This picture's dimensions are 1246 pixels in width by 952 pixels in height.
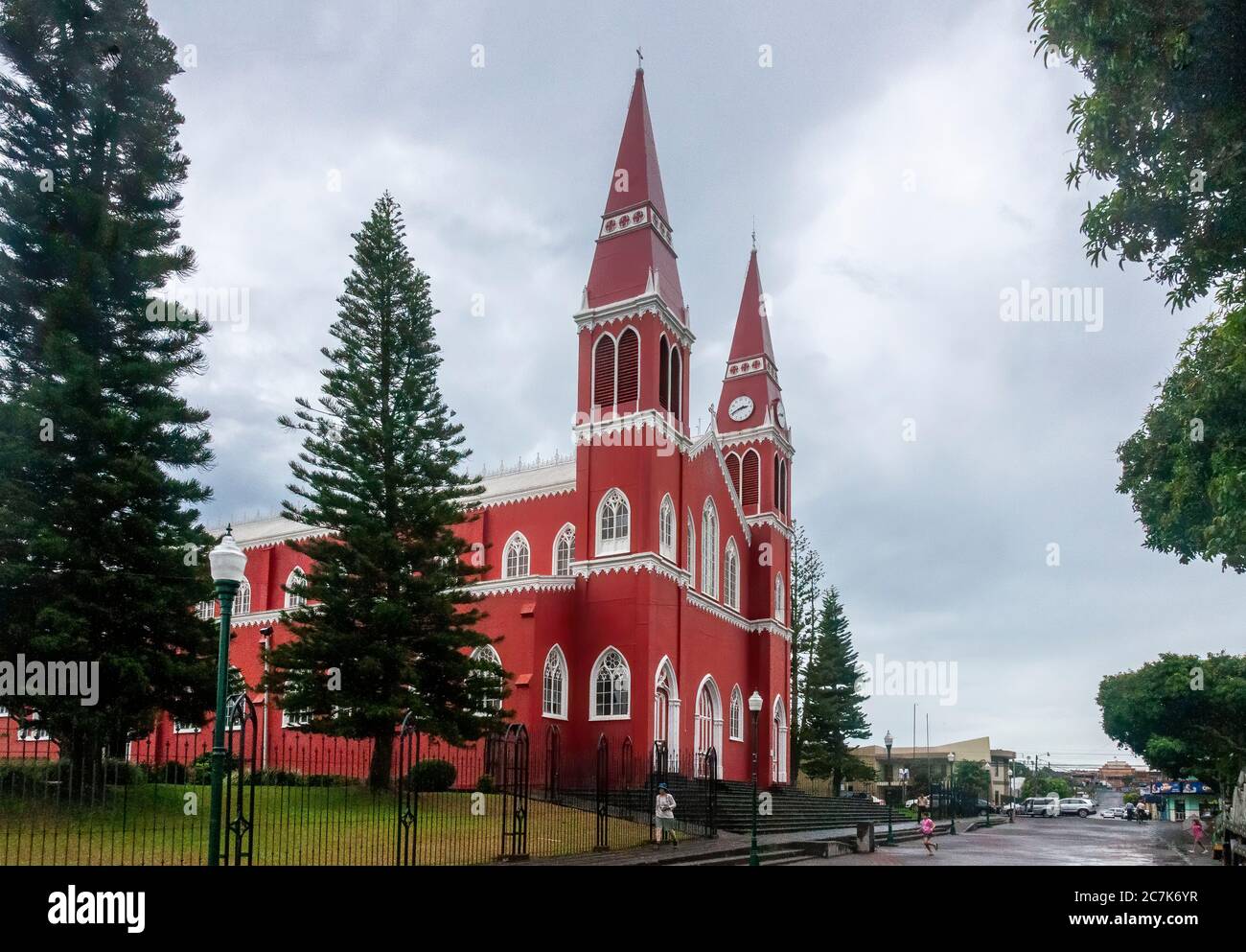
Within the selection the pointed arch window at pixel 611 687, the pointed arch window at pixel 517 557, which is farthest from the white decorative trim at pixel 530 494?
the pointed arch window at pixel 611 687

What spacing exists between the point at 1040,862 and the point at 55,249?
69.6 feet

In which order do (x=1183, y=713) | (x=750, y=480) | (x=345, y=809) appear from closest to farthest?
(x=345, y=809) → (x=750, y=480) → (x=1183, y=713)

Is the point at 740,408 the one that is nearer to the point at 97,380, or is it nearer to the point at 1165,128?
the point at 97,380

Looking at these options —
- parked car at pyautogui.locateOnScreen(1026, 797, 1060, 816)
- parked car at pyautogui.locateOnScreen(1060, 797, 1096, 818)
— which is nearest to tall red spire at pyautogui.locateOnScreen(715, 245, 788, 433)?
parked car at pyautogui.locateOnScreen(1026, 797, 1060, 816)

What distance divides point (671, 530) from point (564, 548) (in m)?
4.04

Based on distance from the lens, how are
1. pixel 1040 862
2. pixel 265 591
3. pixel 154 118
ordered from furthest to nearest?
pixel 265 591, pixel 1040 862, pixel 154 118

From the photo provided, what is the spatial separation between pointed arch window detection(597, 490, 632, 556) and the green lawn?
8415 millimetres

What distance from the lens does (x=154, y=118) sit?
18.2m

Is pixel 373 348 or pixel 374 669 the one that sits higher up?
pixel 373 348

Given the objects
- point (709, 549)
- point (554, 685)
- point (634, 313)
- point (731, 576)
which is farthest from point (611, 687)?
point (634, 313)

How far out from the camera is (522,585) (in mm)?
27328
